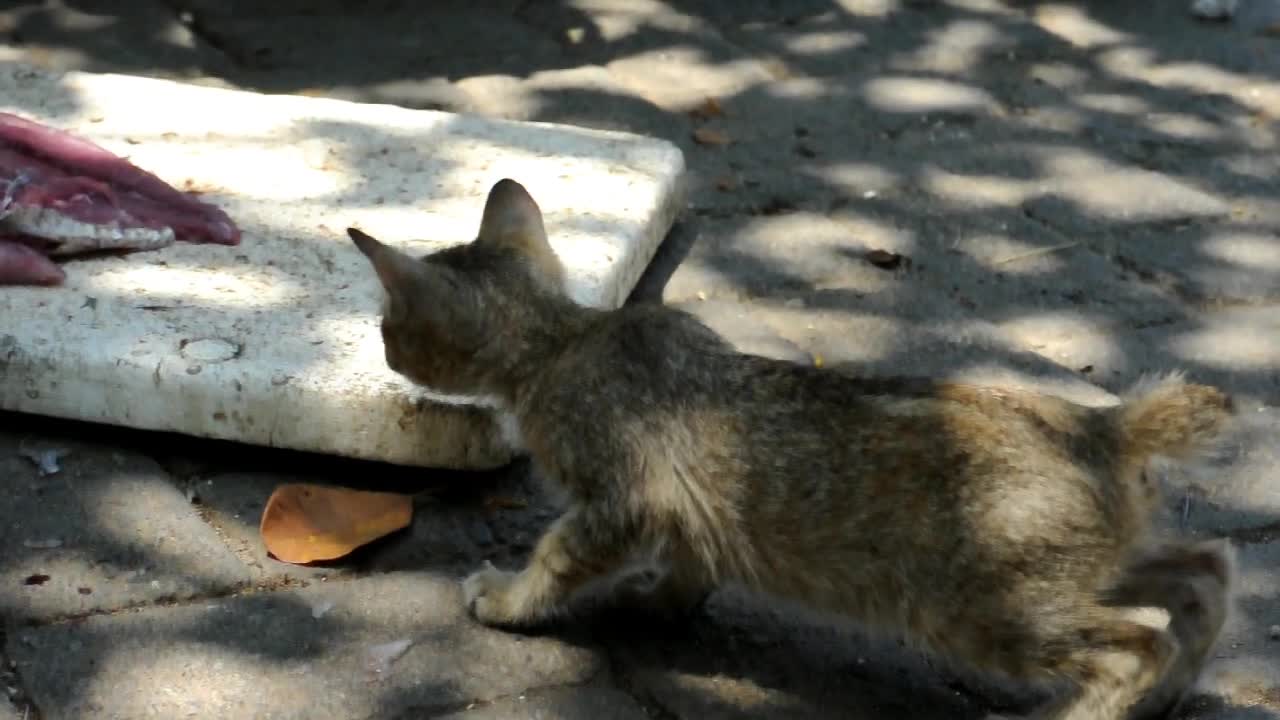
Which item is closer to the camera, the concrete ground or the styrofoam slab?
the concrete ground

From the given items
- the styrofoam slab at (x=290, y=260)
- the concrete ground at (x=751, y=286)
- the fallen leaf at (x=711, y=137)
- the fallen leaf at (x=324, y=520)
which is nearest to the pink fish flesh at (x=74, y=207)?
the styrofoam slab at (x=290, y=260)

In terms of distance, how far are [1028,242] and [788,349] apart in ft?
4.16

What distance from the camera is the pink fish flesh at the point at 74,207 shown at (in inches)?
174

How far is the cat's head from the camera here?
3709 millimetres

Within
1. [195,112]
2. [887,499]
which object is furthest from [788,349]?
[195,112]

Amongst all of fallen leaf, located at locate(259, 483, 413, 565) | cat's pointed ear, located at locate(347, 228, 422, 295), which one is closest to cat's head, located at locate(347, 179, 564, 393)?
cat's pointed ear, located at locate(347, 228, 422, 295)

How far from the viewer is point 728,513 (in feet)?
11.3

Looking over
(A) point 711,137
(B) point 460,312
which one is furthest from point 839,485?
(A) point 711,137

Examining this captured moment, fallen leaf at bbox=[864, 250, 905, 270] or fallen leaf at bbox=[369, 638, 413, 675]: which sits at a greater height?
fallen leaf at bbox=[864, 250, 905, 270]

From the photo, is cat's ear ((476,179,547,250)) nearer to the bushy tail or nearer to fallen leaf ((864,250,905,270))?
the bushy tail

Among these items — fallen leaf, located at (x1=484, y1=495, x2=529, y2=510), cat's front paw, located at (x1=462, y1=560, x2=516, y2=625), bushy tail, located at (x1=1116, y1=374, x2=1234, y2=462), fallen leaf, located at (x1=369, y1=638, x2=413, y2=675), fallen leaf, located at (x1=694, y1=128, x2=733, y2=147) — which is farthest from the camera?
fallen leaf, located at (x1=694, y1=128, x2=733, y2=147)

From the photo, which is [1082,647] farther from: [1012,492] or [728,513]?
[728,513]

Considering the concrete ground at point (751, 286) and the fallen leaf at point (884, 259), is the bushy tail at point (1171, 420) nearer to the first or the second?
the concrete ground at point (751, 286)

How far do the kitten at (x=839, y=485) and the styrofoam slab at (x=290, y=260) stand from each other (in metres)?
0.32
